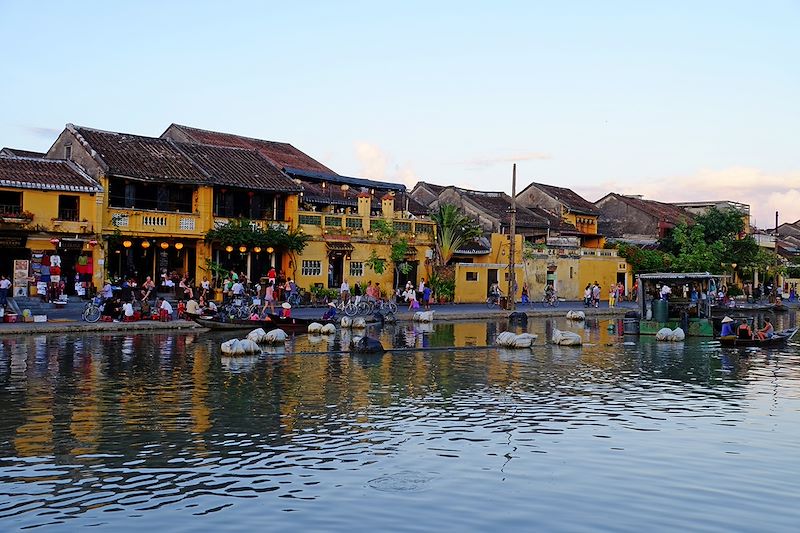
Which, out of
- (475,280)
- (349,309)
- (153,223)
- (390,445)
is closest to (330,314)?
(349,309)

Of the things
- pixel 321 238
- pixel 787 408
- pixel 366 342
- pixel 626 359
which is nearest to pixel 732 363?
pixel 626 359

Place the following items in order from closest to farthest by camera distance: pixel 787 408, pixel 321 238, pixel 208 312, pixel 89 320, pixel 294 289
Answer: pixel 787 408 < pixel 89 320 < pixel 208 312 < pixel 294 289 < pixel 321 238

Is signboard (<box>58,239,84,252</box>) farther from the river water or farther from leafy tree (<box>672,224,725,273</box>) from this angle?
leafy tree (<box>672,224,725,273</box>)

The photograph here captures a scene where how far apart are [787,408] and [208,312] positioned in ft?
72.0

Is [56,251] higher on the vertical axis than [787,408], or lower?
higher

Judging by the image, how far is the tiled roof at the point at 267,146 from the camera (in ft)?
171

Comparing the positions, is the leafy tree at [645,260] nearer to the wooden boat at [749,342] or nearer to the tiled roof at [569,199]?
the tiled roof at [569,199]

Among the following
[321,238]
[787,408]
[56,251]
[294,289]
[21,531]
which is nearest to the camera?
[21,531]

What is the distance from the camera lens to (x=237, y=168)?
4484cm

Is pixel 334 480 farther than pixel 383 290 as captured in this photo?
No

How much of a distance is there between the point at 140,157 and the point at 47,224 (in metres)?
5.97

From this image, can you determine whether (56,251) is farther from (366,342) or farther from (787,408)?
(787,408)

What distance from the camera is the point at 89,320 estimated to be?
32.2 m

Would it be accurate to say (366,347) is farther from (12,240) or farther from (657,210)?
(657,210)
